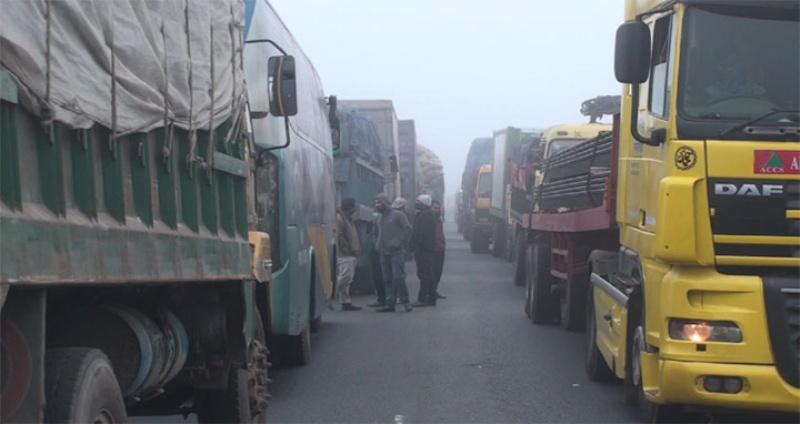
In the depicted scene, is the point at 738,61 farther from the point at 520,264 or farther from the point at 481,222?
the point at 481,222

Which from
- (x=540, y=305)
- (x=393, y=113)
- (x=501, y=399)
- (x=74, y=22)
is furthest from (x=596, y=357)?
(x=393, y=113)

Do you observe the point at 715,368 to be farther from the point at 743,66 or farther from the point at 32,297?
the point at 32,297

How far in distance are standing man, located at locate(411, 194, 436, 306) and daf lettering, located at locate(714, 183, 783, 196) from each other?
440 inches

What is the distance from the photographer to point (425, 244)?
1819cm

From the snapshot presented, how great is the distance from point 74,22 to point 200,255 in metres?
2.04

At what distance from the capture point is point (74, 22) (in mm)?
4066

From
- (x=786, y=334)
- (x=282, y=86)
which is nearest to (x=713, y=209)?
(x=786, y=334)

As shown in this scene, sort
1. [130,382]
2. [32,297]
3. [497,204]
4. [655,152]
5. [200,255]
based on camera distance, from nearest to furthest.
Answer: [32,297] → [130,382] → [200,255] → [655,152] → [497,204]

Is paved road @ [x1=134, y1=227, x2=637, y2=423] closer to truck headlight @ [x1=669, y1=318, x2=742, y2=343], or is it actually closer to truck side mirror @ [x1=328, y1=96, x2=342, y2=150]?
truck headlight @ [x1=669, y1=318, x2=742, y2=343]

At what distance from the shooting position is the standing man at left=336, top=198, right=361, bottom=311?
1755 cm

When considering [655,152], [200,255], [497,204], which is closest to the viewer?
[200,255]

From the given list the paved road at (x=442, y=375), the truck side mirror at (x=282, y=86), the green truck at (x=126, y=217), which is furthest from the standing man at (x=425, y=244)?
the green truck at (x=126, y=217)

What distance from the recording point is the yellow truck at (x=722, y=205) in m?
6.84

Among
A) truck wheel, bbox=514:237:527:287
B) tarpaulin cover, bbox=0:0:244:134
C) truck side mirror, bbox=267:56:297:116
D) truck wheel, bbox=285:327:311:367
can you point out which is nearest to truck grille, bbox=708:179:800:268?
tarpaulin cover, bbox=0:0:244:134
